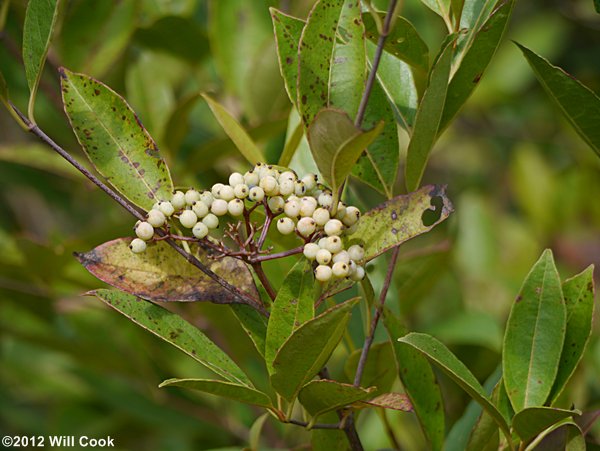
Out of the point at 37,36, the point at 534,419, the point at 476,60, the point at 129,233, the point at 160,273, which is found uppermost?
the point at 129,233

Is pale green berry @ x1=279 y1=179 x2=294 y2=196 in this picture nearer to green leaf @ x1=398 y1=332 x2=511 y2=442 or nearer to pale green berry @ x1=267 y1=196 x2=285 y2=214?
pale green berry @ x1=267 y1=196 x2=285 y2=214

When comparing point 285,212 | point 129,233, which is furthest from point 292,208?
point 129,233

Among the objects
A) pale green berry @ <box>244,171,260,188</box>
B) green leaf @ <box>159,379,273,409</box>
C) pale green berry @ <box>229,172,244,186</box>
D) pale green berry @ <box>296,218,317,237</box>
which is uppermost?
pale green berry @ <box>229,172,244,186</box>

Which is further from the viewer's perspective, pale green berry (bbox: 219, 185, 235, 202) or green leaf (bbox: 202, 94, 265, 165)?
green leaf (bbox: 202, 94, 265, 165)

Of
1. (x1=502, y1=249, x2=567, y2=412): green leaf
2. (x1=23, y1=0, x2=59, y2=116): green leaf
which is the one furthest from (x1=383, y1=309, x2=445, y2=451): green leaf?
(x1=23, y1=0, x2=59, y2=116): green leaf

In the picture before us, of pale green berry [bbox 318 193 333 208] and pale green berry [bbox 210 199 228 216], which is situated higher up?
pale green berry [bbox 210 199 228 216]

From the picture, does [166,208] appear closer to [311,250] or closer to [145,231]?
[145,231]

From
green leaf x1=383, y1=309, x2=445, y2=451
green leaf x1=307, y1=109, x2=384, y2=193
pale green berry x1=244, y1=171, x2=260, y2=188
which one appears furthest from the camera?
green leaf x1=383, y1=309, x2=445, y2=451

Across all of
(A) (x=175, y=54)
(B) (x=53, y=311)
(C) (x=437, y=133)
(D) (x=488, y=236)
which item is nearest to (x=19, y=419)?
(B) (x=53, y=311)
